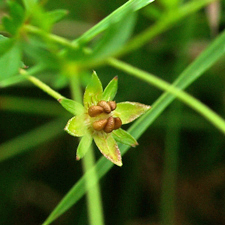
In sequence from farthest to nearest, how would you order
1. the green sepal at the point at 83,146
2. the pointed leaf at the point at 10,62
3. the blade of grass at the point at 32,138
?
1. the blade of grass at the point at 32,138
2. the pointed leaf at the point at 10,62
3. the green sepal at the point at 83,146

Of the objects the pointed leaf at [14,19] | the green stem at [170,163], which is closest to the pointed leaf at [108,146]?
the pointed leaf at [14,19]

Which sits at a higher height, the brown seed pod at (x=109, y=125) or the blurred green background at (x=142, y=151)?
the blurred green background at (x=142, y=151)

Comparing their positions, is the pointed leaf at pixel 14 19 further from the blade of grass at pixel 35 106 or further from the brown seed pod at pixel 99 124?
the blade of grass at pixel 35 106

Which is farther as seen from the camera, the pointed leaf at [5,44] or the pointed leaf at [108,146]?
the pointed leaf at [5,44]

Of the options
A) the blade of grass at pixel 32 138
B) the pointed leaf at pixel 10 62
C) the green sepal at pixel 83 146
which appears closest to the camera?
the green sepal at pixel 83 146

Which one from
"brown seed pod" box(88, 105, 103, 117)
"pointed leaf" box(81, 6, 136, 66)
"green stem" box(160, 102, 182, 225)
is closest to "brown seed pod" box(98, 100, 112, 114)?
"brown seed pod" box(88, 105, 103, 117)

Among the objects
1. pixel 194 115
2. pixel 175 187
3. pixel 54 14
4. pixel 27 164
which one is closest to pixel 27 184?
pixel 27 164
